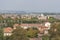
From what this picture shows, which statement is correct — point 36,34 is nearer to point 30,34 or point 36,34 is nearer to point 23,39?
point 30,34

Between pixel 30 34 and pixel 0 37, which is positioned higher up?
pixel 0 37

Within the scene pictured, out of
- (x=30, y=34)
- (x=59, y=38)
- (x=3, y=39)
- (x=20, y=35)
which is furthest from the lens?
(x=30, y=34)

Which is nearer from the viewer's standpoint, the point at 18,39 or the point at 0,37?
the point at 18,39

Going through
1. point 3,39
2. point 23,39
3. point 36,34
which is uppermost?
point 23,39

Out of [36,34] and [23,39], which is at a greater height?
[23,39]

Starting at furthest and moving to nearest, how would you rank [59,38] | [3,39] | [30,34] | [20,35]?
[30,34]
[3,39]
[20,35]
[59,38]

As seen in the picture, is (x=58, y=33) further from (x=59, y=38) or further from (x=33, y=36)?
(x=33, y=36)

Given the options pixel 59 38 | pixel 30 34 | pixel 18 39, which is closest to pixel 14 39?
pixel 18 39

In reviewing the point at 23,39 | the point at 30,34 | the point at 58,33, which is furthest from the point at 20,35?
the point at 30,34

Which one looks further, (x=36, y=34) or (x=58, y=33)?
(x=36, y=34)
